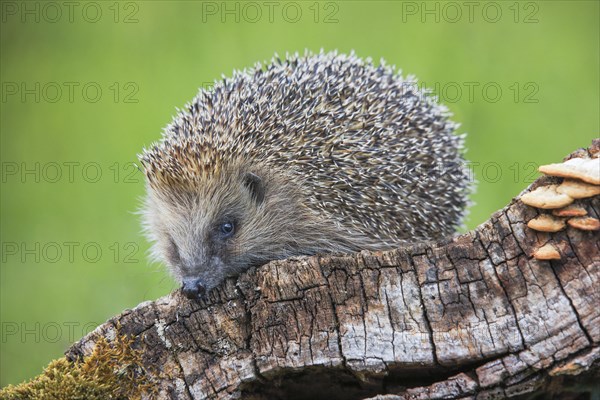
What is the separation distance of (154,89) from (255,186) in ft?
11.2

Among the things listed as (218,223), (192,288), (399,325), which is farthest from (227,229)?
(399,325)

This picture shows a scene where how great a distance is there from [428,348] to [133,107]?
189 inches

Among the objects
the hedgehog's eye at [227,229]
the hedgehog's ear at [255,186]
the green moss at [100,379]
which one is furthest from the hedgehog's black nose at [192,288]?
the hedgehog's ear at [255,186]

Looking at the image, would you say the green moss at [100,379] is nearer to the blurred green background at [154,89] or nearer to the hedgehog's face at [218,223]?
the hedgehog's face at [218,223]

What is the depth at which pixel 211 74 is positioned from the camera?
6344 millimetres

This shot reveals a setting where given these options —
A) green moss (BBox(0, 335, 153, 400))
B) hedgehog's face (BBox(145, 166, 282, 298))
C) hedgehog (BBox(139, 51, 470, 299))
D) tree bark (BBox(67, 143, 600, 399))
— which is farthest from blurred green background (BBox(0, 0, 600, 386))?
tree bark (BBox(67, 143, 600, 399))

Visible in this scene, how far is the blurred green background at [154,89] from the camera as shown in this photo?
5727mm

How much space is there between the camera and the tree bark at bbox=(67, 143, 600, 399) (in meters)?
2.30

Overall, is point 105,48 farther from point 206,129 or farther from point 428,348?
point 428,348

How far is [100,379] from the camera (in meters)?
2.63

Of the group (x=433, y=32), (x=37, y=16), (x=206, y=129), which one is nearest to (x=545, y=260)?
(x=206, y=129)

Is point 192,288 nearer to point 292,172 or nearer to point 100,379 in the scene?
point 100,379

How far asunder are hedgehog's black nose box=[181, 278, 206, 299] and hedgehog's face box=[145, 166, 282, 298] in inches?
15.5

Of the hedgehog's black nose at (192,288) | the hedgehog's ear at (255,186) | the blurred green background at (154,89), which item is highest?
the blurred green background at (154,89)
